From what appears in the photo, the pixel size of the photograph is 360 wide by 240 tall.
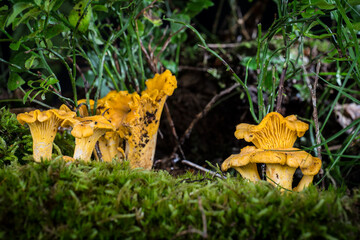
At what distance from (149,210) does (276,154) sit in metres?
0.77

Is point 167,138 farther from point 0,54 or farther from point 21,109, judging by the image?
point 0,54

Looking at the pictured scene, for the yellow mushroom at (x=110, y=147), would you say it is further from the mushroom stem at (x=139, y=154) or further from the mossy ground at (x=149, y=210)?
the mossy ground at (x=149, y=210)

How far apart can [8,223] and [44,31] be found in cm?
110

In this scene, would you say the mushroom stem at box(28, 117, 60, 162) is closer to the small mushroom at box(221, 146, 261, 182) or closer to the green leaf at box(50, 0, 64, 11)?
the green leaf at box(50, 0, 64, 11)

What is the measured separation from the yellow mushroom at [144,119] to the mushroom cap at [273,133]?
0.61m

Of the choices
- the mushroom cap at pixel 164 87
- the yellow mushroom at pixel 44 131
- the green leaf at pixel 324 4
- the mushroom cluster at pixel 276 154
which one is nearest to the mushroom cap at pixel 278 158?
the mushroom cluster at pixel 276 154

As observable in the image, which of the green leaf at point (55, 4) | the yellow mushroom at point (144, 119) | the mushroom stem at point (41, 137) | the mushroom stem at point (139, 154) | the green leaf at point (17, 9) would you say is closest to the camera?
the green leaf at point (17, 9)

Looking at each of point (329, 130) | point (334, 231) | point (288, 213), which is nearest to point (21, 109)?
point (288, 213)

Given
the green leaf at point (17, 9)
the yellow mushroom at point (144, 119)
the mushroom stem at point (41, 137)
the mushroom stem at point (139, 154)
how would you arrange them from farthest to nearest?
the mushroom stem at point (139, 154)
the yellow mushroom at point (144, 119)
the mushroom stem at point (41, 137)
the green leaf at point (17, 9)

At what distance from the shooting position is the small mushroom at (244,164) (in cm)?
152

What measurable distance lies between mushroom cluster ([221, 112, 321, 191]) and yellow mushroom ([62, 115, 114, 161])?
798 millimetres

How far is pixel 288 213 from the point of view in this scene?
116cm

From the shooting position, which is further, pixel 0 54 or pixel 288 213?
pixel 0 54

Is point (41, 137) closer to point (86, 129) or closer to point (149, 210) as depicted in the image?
point (86, 129)
